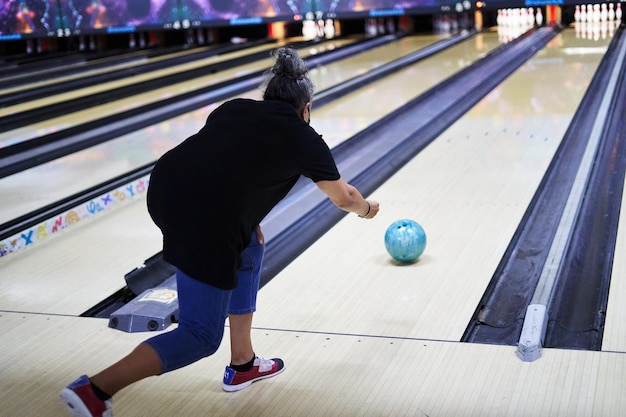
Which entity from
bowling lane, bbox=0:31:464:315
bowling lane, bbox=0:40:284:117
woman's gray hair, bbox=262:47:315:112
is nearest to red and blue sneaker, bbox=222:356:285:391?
woman's gray hair, bbox=262:47:315:112

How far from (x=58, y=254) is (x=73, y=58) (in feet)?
A: 25.9

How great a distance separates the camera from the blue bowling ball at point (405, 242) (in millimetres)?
3459

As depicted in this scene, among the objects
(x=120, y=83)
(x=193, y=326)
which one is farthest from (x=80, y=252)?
(x=120, y=83)

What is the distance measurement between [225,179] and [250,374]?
0.67 metres

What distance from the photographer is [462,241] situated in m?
3.75

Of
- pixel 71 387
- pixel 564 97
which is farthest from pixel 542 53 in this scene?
pixel 71 387

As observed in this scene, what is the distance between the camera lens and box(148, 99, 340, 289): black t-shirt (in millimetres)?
2127

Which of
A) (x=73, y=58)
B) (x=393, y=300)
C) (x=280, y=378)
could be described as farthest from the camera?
(x=73, y=58)

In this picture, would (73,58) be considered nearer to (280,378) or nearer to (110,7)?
(110,7)

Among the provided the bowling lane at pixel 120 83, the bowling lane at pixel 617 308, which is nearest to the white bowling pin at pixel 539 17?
the bowling lane at pixel 120 83

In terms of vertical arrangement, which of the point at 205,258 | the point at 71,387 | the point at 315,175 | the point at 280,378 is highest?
the point at 315,175

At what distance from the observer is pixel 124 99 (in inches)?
308

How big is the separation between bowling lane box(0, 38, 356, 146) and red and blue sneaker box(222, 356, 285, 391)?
13.1ft

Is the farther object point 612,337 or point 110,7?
point 110,7
